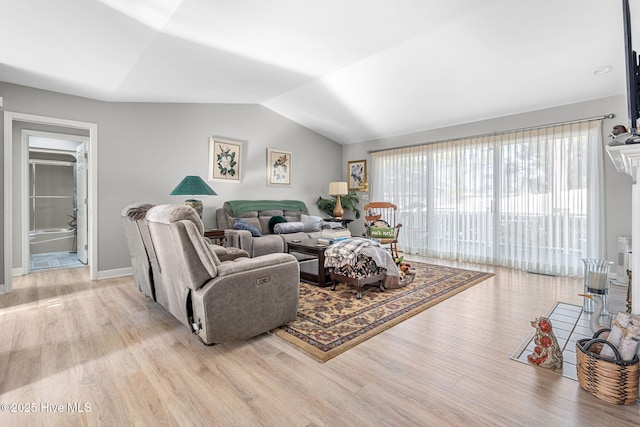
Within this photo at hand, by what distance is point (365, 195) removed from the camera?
269 inches

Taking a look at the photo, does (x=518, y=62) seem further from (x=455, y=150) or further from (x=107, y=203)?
(x=107, y=203)

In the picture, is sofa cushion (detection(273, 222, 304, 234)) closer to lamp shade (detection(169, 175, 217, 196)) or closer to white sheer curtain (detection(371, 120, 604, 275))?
lamp shade (detection(169, 175, 217, 196))

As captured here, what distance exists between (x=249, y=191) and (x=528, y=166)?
4659 millimetres

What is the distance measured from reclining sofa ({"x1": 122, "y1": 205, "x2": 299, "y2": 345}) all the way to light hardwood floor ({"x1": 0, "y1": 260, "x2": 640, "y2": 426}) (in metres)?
Result: 0.17

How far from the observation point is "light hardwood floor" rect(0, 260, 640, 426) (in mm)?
1464

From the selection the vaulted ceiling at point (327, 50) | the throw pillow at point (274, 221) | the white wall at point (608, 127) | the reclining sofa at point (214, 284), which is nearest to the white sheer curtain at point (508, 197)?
the white wall at point (608, 127)

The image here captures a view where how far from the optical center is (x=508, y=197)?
4.72 meters

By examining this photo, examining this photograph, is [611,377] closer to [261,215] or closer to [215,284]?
[215,284]

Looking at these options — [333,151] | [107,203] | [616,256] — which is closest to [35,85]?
[107,203]

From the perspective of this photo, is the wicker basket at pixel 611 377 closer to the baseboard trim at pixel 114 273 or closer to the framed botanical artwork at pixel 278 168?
the baseboard trim at pixel 114 273

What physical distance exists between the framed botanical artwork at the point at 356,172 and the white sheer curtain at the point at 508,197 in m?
0.77

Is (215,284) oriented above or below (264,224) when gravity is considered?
below

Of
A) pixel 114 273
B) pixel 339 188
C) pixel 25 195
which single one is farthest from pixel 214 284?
pixel 339 188

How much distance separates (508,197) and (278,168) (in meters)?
4.11
